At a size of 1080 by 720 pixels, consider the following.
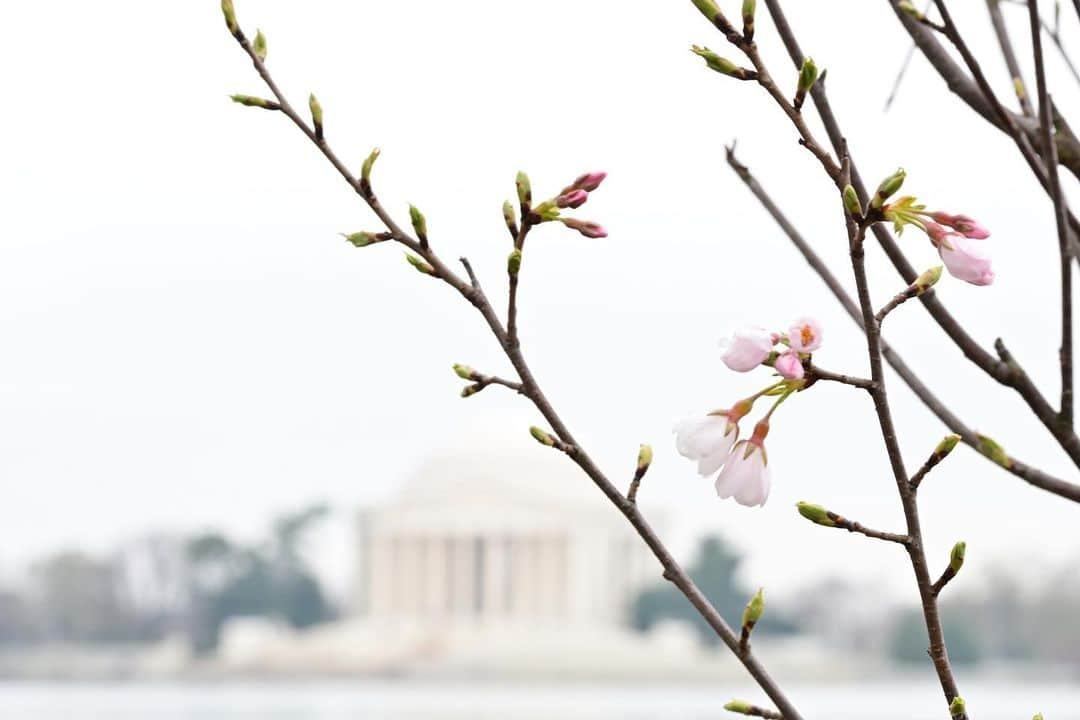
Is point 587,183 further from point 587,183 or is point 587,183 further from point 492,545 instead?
point 492,545

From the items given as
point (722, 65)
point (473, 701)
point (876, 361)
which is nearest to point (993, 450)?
point (876, 361)

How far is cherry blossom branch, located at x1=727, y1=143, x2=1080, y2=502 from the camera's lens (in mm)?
1227

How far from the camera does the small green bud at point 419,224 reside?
1.30 metres

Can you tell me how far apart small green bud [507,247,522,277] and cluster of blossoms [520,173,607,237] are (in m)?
0.06

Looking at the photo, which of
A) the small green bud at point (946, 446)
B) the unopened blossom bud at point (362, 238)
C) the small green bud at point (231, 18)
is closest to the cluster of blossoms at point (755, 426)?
the small green bud at point (946, 446)

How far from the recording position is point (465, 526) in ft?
201

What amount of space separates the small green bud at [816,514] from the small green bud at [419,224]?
31 centimetres

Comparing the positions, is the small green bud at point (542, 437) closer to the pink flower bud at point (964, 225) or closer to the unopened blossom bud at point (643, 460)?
the unopened blossom bud at point (643, 460)

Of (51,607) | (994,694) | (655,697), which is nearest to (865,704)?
(655,697)

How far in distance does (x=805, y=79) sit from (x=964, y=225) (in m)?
0.19

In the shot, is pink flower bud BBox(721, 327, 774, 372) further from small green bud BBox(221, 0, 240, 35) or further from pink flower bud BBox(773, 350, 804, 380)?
small green bud BBox(221, 0, 240, 35)

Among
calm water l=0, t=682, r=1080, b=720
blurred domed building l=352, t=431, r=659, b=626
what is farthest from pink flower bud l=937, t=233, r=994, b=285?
blurred domed building l=352, t=431, r=659, b=626

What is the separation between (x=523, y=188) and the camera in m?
1.33

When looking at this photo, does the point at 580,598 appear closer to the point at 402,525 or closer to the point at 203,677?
the point at 402,525
